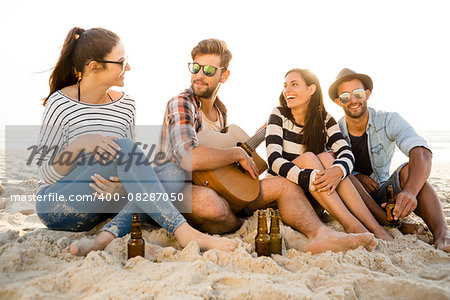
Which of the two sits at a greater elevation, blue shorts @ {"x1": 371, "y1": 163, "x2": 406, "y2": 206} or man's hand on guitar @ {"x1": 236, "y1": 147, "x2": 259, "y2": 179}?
man's hand on guitar @ {"x1": 236, "y1": 147, "x2": 259, "y2": 179}

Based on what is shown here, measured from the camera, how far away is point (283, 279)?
7.64ft

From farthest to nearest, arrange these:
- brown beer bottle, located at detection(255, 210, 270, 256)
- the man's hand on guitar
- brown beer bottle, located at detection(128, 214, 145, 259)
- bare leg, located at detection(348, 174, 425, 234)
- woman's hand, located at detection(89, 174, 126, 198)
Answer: bare leg, located at detection(348, 174, 425, 234)
the man's hand on guitar
woman's hand, located at detection(89, 174, 126, 198)
brown beer bottle, located at detection(255, 210, 270, 256)
brown beer bottle, located at detection(128, 214, 145, 259)

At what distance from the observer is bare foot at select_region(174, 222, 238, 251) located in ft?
9.17

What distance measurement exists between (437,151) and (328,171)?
49.4ft

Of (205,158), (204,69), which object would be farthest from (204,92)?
(205,158)

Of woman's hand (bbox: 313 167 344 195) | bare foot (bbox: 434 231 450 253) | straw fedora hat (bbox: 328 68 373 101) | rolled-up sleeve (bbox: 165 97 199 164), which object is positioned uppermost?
straw fedora hat (bbox: 328 68 373 101)

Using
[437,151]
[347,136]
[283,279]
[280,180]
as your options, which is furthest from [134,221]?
[437,151]

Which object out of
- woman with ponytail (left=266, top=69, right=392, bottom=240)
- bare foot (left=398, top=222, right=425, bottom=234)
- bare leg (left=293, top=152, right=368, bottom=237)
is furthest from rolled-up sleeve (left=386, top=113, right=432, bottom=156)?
bare leg (left=293, top=152, right=368, bottom=237)

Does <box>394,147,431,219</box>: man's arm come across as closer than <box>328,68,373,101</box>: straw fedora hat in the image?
Yes

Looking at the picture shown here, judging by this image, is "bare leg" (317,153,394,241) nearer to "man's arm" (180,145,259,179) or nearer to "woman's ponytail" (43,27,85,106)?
"man's arm" (180,145,259,179)

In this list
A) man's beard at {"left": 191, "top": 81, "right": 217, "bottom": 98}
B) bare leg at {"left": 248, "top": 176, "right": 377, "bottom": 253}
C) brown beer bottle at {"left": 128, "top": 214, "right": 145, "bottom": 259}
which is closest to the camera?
brown beer bottle at {"left": 128, "top": 214, "right": 145, "bottom": 259}

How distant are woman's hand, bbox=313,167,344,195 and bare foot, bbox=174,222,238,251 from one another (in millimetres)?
920

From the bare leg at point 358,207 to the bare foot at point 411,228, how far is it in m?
0.41

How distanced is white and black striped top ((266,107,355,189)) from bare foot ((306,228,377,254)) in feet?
2.32
